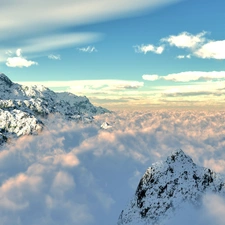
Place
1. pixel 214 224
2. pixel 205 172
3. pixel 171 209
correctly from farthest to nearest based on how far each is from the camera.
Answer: pixel 205 172 < pixel 171 209 < pixel 214 224

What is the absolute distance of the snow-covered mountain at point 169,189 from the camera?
10844cm

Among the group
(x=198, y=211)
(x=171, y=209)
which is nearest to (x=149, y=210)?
(x=171, y=209)

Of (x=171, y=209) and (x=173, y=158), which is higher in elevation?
(x=173, y=158)

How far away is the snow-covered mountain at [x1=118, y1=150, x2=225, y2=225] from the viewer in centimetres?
10844

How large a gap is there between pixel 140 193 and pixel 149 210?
1168 centimetres

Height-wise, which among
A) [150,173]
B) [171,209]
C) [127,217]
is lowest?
[127,217]

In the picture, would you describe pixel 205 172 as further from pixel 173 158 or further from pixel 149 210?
pixel 149 210

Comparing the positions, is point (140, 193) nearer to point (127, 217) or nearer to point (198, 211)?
point (127, 217)

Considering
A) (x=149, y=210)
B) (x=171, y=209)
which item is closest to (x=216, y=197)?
(x=171, y=209)

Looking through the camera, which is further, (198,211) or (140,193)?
(140,193)

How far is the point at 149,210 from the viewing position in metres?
111

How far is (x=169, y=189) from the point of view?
11369cm

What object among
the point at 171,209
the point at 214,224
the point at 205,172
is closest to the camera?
the point at 214,224

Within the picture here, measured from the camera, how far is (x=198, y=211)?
342 feet
